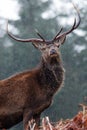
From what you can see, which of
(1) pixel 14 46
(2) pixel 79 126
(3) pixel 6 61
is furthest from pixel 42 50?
(1) pixel 14 46

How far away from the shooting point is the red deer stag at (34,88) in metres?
10.5

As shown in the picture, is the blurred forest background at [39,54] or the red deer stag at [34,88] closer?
the red deer stag at [34,88]

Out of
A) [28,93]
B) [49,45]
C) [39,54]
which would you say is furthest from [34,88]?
[39,54]

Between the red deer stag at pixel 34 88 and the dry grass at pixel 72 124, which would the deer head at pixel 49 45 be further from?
the dry grass at pixel 72 124

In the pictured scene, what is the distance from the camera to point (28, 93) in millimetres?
10727

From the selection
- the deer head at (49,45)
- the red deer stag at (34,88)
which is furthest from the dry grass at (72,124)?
the deer head at (49,45)

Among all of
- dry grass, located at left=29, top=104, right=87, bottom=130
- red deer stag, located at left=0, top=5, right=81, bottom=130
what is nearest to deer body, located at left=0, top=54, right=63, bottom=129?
red deer stag, located at left=0, top=5, right=81, bottom=130

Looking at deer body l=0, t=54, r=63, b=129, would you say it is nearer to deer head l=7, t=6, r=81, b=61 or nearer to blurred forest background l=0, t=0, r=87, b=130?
deer head l=7, t=6, r=81, b=61

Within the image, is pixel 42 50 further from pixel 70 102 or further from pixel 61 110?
pixel 70 102

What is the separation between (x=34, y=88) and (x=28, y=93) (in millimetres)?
142

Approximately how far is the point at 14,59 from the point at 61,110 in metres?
12.4

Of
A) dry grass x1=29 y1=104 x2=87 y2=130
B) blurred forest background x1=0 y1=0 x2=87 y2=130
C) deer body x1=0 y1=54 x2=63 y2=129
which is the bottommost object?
blurred forest background x1=0 y1=0 x2=87 y2=130

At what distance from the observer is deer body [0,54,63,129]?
10.5 meters

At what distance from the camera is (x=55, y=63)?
11.0 metres
